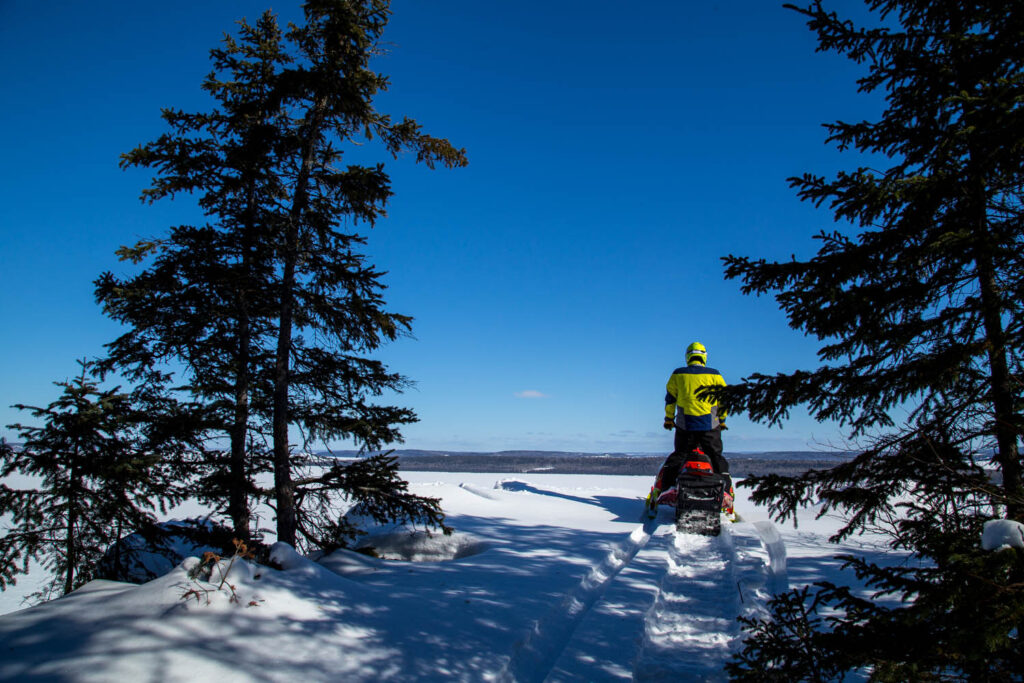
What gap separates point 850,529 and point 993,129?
8.79 ft

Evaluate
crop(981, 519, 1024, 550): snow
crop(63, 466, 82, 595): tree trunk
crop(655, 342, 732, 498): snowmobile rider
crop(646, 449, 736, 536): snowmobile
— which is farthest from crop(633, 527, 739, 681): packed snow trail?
crop(63, 466, 82, 595): tree trunk

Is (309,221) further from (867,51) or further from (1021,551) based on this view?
(1021,551)

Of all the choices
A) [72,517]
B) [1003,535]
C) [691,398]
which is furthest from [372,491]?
[691,398]

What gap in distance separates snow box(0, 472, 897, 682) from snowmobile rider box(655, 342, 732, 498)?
2481 millimetres

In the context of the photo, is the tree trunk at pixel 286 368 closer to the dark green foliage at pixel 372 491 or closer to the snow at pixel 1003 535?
the dark green foliage at pixel 372 491

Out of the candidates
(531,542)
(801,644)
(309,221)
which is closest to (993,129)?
(801,644)

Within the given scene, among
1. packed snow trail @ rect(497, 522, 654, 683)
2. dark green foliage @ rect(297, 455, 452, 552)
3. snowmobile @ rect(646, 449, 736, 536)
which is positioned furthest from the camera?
snowmobile @ rect(646, 449, 736, 536)

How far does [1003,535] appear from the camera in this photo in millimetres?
2074

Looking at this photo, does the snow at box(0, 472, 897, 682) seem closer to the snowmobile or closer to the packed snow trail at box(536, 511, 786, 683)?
the packed snow trail at box(536, 511, 786, 683)

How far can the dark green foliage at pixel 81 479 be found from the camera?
5.77m

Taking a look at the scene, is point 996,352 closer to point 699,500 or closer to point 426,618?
point 426,618

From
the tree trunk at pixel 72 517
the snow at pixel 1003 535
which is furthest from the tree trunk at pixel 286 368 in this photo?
the snow at pixel 1003 535

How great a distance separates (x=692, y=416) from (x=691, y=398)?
36 centimetres

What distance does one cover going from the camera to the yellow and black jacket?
9031 millimetres
